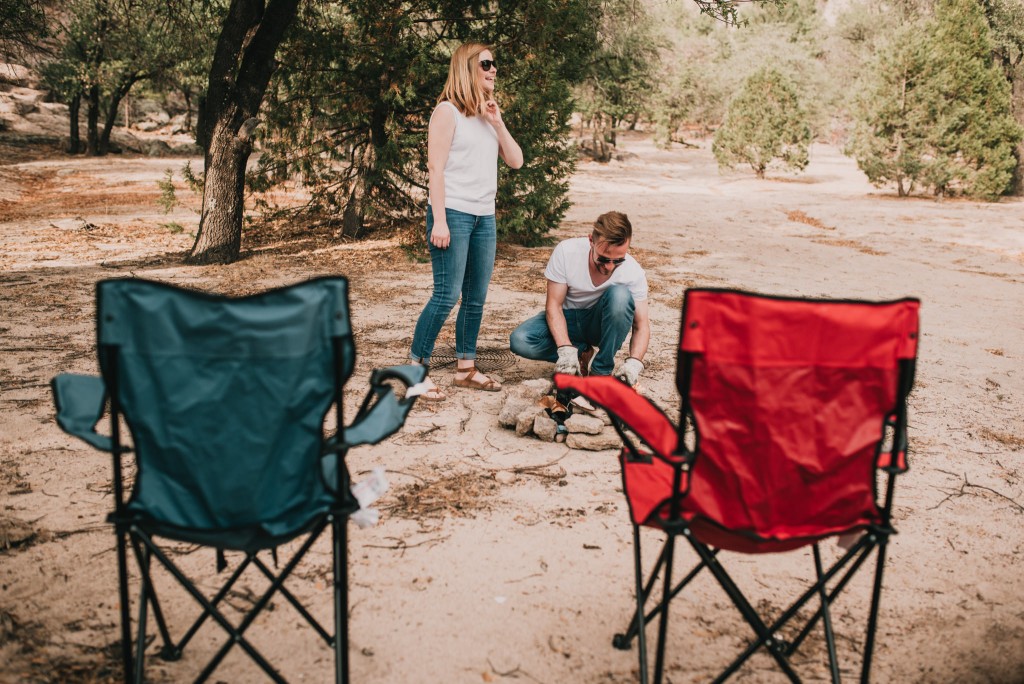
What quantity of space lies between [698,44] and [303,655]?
48061 mm

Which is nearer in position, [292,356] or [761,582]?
[292,356]

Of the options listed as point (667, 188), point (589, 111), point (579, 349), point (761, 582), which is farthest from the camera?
point (589, 111)

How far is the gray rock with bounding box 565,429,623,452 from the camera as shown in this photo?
4043 mm

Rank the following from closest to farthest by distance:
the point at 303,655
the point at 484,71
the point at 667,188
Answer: the point at 303,655
the point at 484,71
the point at 667,188

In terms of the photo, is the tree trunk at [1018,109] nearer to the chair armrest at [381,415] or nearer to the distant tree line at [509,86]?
the distant tree line at [509,86]

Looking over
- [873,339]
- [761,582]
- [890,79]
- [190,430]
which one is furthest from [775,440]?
[890,79]

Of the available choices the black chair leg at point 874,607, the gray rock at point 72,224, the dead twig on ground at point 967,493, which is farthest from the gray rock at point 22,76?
the black chair leg at point 874,607

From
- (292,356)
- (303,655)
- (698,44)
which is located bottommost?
(303,655)

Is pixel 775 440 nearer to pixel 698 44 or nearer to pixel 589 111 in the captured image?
pixel 589 111

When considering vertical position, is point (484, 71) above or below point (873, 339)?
above

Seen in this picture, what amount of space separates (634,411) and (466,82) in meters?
2.69

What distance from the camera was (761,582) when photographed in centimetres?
288

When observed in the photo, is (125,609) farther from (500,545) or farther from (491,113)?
(491,113)

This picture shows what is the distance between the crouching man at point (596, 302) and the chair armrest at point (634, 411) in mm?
1684
